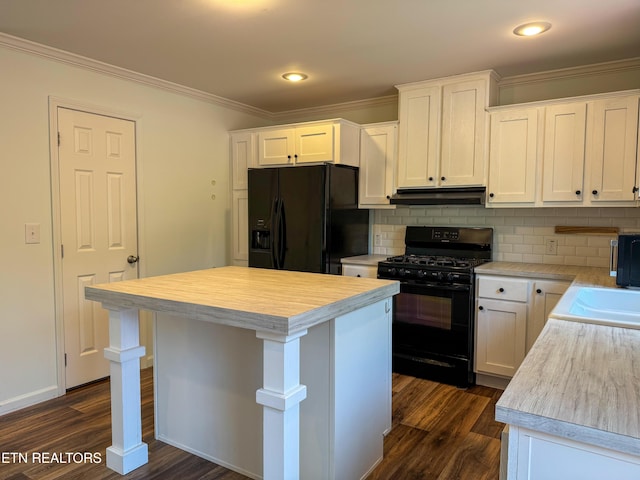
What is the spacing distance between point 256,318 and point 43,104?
2.42m

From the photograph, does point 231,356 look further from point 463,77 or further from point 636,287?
point 463,77

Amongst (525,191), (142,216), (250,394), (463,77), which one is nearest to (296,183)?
(142,216)

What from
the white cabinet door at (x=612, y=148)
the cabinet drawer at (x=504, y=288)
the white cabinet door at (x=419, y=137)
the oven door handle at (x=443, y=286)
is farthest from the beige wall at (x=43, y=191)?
the white cabinet door at (x=612, y=148)

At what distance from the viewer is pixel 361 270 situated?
3664 millimetres

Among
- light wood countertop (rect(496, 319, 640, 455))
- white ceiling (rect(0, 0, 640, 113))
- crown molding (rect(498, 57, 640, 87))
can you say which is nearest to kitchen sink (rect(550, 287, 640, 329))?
light wood countertop (rect(496, 319, 640, 455))

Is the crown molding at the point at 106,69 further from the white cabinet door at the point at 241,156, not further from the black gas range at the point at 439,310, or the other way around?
the black gas range at the point at 439,310

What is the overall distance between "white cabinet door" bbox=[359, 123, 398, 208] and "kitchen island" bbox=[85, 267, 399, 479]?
5.33 feet

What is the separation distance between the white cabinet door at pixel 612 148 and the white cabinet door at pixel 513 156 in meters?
0.35

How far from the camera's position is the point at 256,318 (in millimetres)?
1533

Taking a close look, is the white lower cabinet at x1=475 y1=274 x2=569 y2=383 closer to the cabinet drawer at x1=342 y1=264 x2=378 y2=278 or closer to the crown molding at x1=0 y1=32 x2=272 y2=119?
the cabinet drawer at x1=342 y1=264 x2=378 y2=278

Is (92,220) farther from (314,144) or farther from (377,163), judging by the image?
(377,163)

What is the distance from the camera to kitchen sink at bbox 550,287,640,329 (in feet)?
6.38

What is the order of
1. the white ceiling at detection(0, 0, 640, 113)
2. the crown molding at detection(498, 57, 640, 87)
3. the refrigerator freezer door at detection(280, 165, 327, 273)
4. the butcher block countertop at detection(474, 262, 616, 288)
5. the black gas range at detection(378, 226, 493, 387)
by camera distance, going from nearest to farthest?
the white ceiling at detection(0, 0, 640, 113) < the butcher block countertop at detection(474, 262, 616, 288) < the crown molding at detection(498, 57, 640, 87) < the black gas range at detection(378, 226, 493, 387) < the refrigerator freezer door at detection(280, 165, 327, 273)

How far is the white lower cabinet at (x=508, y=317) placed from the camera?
295cm
